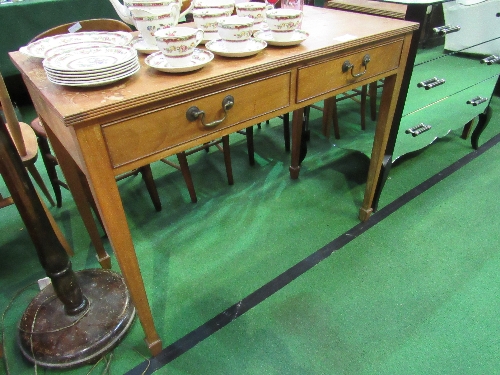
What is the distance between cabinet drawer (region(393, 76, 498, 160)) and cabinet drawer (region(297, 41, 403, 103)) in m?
0.39

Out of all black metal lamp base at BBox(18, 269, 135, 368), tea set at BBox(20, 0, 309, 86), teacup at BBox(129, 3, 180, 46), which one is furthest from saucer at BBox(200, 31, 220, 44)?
black metal lamp base at BBox(18, 269, 135, 368)

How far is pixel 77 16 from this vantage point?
8.54 feet

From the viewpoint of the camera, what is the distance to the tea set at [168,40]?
75cm

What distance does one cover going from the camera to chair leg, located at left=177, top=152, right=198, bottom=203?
5.31 ft

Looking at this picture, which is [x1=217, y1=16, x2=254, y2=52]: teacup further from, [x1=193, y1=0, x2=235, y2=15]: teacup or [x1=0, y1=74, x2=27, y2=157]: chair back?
[x1=0, y1=74, x2=27, y2=157]: chair back

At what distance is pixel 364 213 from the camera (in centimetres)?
158

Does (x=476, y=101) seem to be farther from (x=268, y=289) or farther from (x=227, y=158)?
(x=268, y=289)

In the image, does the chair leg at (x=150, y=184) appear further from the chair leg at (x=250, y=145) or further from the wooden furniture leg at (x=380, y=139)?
the wooden furniture leg at (x=380, y=139)

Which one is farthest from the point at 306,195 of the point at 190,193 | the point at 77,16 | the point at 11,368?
the point at 77,16

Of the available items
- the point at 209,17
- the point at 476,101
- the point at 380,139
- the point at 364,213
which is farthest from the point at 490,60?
the point at 209,17

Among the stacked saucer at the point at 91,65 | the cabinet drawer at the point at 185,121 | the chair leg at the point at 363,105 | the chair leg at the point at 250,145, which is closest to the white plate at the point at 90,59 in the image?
the stacked saucer at the point at 91,65

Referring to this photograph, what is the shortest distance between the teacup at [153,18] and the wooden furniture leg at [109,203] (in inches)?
13.4

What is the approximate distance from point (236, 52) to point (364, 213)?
97cm

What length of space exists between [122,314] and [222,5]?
1010mm
